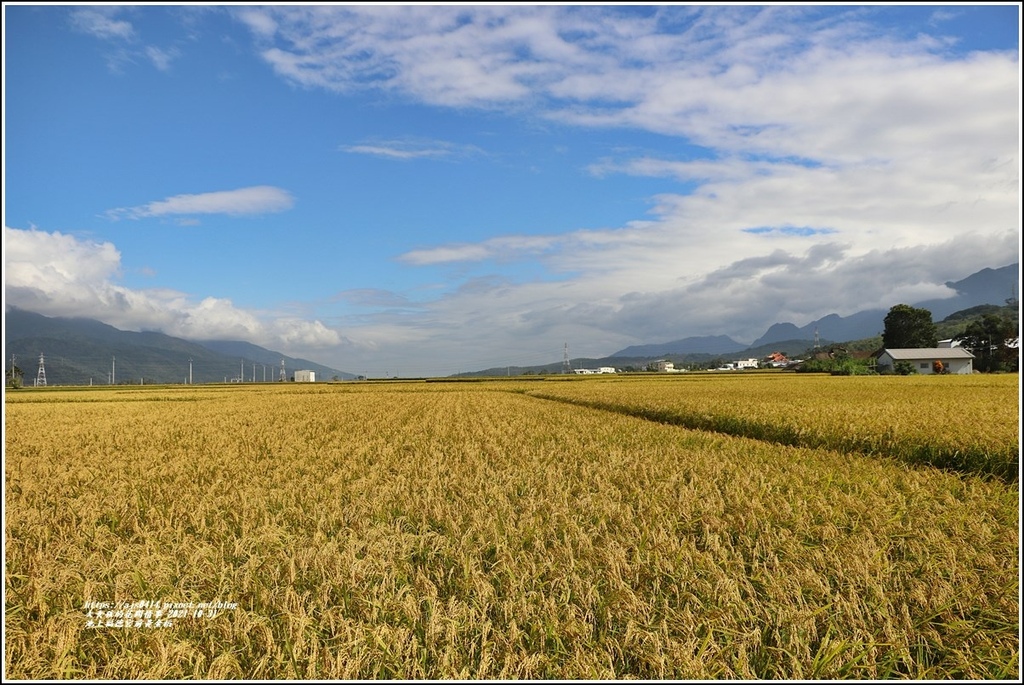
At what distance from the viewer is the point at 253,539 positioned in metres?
5.41

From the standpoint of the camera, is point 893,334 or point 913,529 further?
point 893,334

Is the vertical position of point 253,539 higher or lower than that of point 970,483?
higher

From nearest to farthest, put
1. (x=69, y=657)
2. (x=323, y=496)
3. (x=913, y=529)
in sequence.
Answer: (x=69, y=657) < (x=913, y=529) < (x=323, y=496)

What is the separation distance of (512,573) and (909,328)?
4568 inches

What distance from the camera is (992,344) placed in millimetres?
78125

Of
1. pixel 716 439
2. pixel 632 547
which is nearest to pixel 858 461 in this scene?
pixel 716 439

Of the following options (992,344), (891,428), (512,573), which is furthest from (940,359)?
(512,573)

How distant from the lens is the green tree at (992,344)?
7525cm

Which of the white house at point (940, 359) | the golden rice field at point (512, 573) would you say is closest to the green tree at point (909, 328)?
the white house at point (940, 359)

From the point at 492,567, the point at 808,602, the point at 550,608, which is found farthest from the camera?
the point at 492,567

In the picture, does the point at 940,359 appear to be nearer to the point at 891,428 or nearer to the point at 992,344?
the point at 992,344

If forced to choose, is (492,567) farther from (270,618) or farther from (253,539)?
Answer: (253,539)

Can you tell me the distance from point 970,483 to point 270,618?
33.4 feet

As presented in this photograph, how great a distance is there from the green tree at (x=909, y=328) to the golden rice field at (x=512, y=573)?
10659 centimetres
